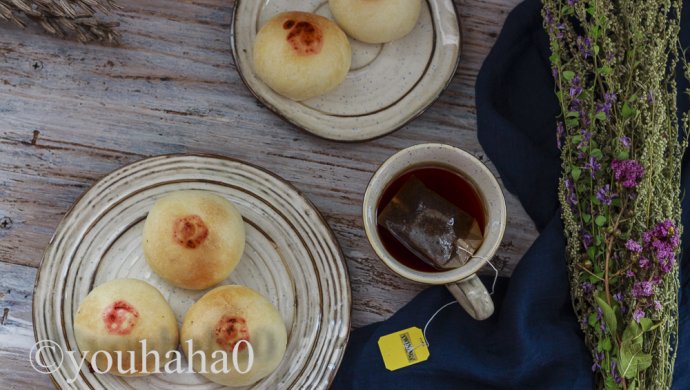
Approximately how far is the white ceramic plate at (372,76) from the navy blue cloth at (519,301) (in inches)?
3.3

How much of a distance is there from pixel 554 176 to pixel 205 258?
0.54 meters

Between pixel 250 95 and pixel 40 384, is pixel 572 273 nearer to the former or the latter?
pixel 250 95

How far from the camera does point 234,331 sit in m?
0.99

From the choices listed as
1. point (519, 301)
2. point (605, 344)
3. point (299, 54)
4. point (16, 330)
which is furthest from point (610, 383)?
point (16, 330)

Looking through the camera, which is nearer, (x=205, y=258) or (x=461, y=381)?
(x=205, y=258)

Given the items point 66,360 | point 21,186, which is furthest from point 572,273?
point 21,186

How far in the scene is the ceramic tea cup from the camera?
0.98 m

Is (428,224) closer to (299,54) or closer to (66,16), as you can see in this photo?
(299,54)

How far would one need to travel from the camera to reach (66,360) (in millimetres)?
1029

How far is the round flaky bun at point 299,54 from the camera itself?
3.42 feet

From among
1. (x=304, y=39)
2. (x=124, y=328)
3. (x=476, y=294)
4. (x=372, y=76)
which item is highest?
(x=304, y=39)

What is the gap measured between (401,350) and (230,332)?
0.90 feet

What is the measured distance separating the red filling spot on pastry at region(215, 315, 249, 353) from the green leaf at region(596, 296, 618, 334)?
0.48 m

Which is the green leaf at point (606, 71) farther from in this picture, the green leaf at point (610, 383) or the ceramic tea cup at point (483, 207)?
the green leaf at point (610, 383)
